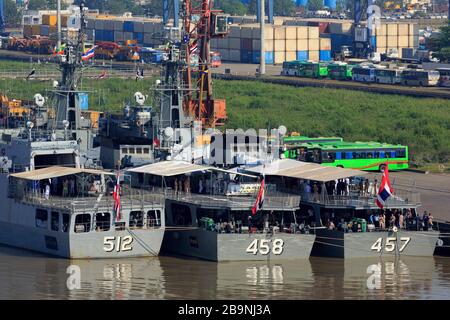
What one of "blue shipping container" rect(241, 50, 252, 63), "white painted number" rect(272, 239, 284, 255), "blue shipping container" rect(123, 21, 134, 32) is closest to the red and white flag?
"white painted number" rect(272, 239, 284, 255)

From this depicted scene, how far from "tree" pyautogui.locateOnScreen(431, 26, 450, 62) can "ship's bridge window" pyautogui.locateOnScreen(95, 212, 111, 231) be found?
95326mm

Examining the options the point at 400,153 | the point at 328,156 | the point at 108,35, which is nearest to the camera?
the point at 328,156

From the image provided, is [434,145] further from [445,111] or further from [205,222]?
[205,222]

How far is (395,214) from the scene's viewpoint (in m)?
61.1

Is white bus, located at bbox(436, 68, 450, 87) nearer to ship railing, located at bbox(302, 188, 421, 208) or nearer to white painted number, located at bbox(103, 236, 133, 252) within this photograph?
ship railing, located at bbox(302, 188, 421, 208)

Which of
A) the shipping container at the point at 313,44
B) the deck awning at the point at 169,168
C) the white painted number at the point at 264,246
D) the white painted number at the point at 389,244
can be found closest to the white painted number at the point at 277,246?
the white painted number at the point at 264,246

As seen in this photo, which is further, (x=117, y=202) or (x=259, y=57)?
(x=259, y=57)

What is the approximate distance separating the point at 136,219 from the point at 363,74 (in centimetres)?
7825

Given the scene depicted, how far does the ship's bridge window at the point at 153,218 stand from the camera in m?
60.1

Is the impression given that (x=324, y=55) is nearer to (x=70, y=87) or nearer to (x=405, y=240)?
(x=70, y=87)

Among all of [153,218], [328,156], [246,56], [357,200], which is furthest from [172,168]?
[246,56]

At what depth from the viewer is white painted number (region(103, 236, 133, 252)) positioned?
5884cm

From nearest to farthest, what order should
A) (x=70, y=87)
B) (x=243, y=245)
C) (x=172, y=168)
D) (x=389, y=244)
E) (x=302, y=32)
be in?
(x=243, y=245) < (x=389, y=244) < (x=172, y=168) < (x=70, y=87) < (x=302, y=32)

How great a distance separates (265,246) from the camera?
58531 millimetres
